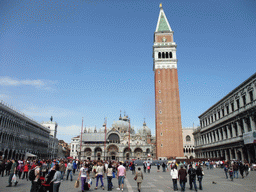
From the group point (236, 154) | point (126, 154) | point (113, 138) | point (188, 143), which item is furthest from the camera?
point (113, 138)

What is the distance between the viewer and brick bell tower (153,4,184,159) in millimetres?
56188

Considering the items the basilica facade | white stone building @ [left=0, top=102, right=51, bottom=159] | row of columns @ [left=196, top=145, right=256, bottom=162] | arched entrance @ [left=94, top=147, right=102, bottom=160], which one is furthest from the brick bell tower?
white stone building @ [left=0, top=102, right=51, bottom=159]

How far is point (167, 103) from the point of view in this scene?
59125 mm

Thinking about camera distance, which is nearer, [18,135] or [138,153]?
[18,135]

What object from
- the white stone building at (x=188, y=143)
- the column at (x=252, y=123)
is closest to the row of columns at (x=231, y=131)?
the column at (x=252, y=123)

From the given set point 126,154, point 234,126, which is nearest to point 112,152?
point 126,154

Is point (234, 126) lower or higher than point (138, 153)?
higher

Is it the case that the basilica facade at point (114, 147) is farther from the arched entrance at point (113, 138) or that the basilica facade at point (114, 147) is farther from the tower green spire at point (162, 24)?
the tower green spire at point (162, 24)

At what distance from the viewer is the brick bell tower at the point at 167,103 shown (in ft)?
184

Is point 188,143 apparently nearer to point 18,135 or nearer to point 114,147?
point 114,147

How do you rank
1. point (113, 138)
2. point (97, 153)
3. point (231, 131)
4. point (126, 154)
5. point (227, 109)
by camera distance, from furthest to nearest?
point (113, 138) → point (97, 153) → point (126, 154) → point (227, 109) → point (231, 131)

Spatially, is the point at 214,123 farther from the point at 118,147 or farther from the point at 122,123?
the point at 122,123

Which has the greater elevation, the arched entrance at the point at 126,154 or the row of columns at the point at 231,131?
the row of columns at the point at 231,131

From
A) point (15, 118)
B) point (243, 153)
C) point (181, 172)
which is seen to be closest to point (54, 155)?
point (15, 118)
